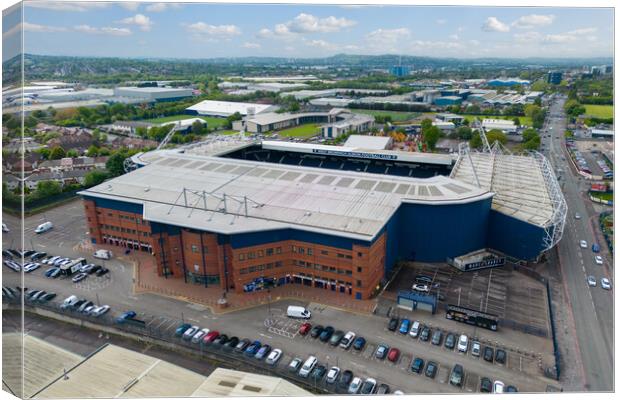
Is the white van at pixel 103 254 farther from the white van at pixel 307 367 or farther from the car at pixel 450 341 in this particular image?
the car at pixel 450 341

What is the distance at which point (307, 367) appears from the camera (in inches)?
1495

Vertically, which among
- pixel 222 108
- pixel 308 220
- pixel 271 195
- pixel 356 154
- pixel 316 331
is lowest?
pixel 316 331

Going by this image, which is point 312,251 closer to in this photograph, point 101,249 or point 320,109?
point 101,249

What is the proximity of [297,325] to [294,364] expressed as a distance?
6.47m

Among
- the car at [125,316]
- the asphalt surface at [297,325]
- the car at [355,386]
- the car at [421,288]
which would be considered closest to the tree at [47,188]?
the asphalt surface at [297,325]

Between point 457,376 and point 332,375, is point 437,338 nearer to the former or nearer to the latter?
point 457,376

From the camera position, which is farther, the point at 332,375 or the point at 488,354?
the point at 488,354

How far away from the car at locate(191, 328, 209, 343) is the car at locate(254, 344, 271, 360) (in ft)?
20.8

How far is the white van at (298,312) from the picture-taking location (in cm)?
4550

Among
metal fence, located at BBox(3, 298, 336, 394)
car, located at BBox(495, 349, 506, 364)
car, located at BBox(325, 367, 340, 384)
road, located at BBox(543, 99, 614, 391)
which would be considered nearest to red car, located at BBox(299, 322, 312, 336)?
metal fence, located at BBox(3, 298, 336, 394)

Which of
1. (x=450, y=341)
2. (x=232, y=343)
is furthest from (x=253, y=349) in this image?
(x=450, y=341)

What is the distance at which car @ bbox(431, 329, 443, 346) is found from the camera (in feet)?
136

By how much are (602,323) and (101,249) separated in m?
63.8

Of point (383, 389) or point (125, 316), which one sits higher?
point (125, 316)
